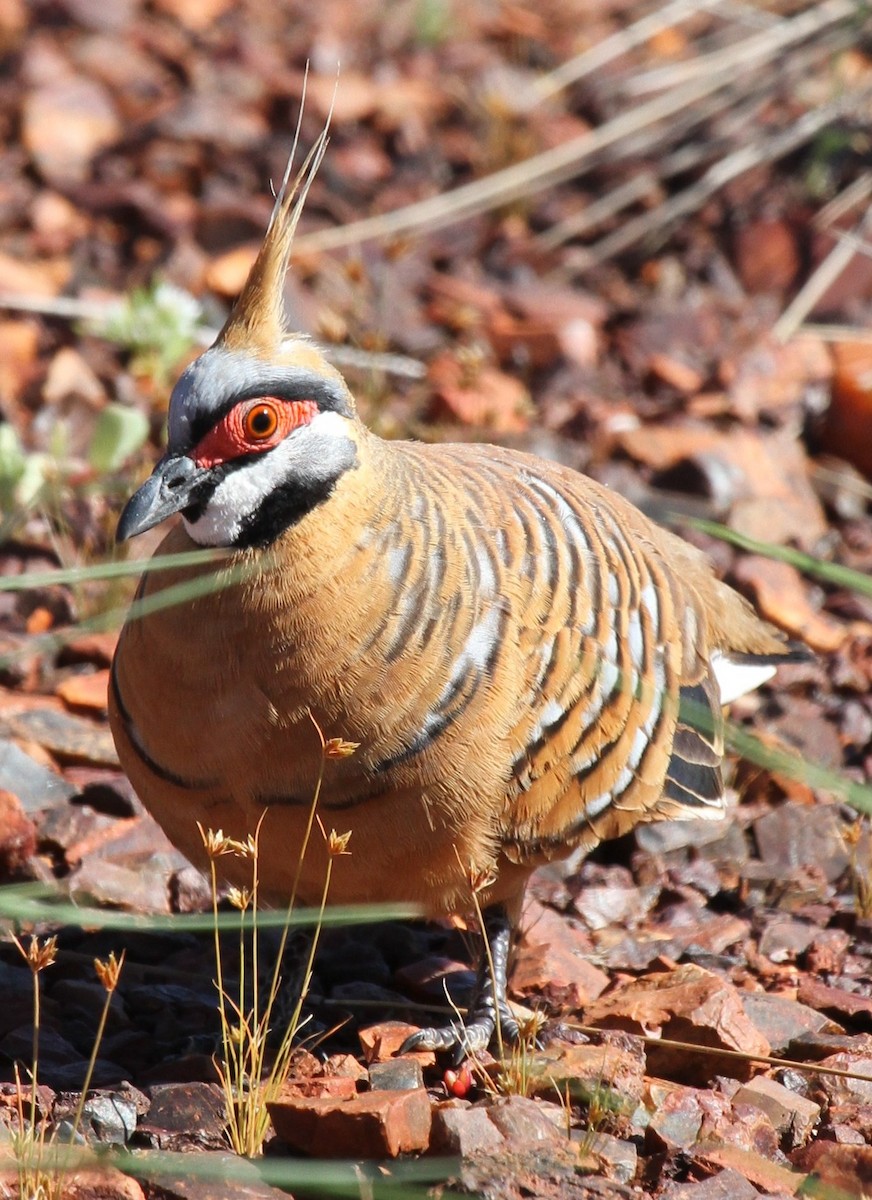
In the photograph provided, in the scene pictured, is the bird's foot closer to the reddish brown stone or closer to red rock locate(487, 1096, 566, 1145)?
red rock locate(487, 1096, 566, 1145)

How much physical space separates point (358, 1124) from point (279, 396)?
1.60 m

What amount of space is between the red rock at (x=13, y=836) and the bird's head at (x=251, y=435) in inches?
41.3

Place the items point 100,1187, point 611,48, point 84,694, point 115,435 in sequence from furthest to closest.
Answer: point 611,48 → point 115,435 → point 84,694 → point 100,1187

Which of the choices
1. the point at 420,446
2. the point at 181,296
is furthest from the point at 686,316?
the point at 420,446

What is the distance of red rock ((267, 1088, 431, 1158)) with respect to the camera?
340cm

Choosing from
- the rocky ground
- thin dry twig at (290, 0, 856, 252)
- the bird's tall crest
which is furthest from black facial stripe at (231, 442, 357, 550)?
thin dry twig at (290, 0, 856, 252)

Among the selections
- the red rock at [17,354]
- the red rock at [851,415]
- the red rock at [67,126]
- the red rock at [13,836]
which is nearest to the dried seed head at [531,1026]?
the red rock at [13,836]

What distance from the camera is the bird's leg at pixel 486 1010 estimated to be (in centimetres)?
410

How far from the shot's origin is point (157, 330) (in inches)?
263

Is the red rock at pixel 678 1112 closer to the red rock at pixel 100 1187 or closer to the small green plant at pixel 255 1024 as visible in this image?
the small green plant at pixel 255 1024

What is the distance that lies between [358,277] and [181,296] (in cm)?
79

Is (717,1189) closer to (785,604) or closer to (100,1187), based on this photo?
(100,1187)

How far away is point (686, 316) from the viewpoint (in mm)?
7922

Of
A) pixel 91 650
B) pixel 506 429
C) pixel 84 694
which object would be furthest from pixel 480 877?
pixel 506 429
